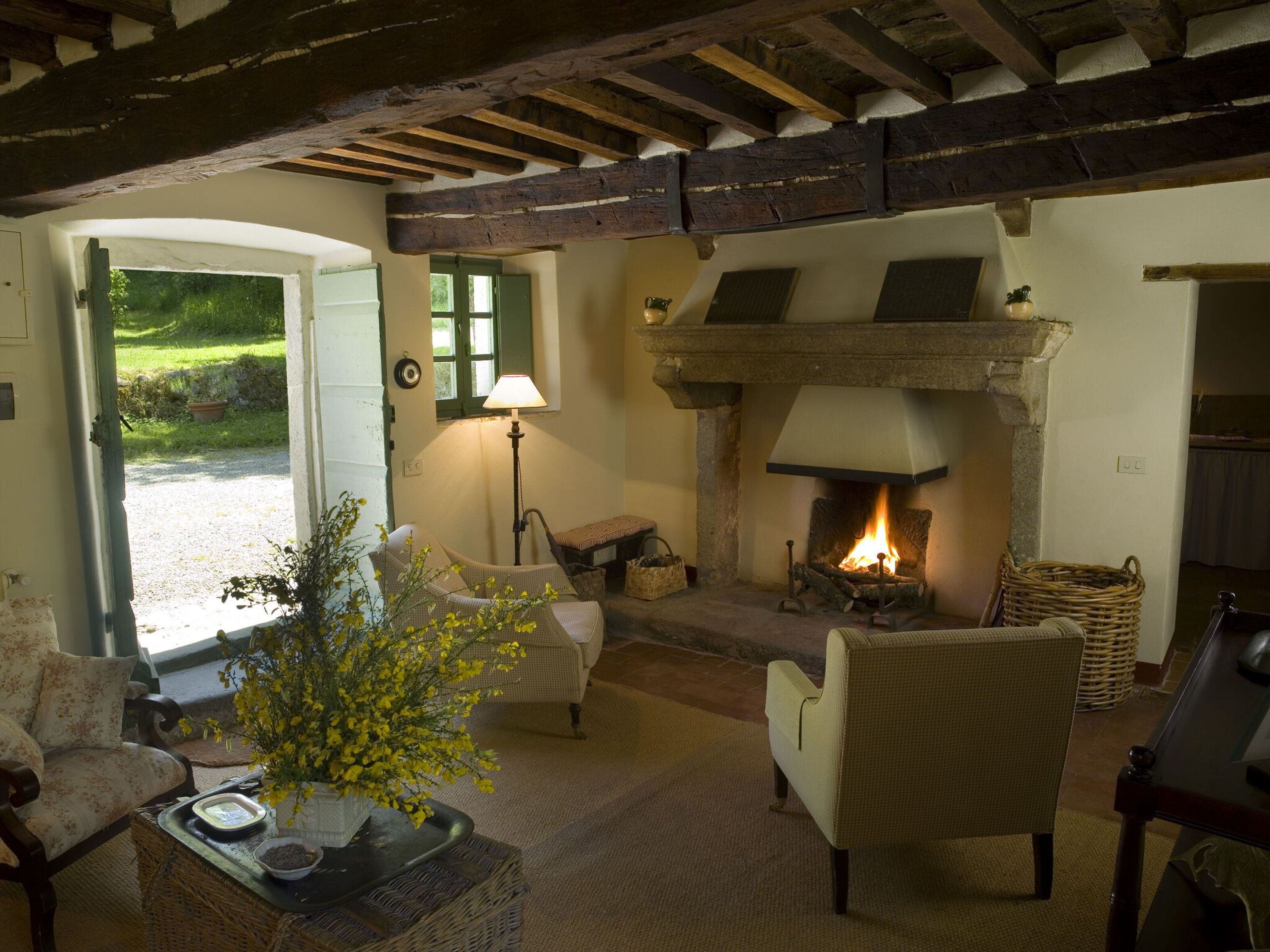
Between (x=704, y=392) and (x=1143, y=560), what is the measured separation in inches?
98.1

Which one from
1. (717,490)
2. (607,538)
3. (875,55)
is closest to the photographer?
(875,55)

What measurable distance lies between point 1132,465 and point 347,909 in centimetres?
401

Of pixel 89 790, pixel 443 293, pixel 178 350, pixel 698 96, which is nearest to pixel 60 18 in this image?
pixel 698 96

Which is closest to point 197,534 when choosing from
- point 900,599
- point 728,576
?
point 728,576

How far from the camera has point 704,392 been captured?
5676 millimetres

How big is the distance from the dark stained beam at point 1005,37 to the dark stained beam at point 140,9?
6.16 ft

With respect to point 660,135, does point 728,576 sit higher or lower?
lower

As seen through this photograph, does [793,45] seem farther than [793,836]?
No

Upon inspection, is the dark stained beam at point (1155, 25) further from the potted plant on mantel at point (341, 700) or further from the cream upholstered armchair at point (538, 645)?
the cream upholstered armchair at point (538, 645)

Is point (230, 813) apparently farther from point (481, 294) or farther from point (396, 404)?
Answer: point (481, 294)

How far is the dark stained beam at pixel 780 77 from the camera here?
103 inches

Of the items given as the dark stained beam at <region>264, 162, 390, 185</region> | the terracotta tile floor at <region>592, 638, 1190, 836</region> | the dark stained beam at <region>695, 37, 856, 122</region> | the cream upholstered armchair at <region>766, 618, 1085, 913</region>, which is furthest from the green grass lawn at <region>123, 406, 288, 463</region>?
the cream upholstered armchair at <region>766, 618, 1085, 913</region>

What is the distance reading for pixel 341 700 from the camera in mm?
2188

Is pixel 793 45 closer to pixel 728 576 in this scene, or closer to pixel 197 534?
pixel 728 576
